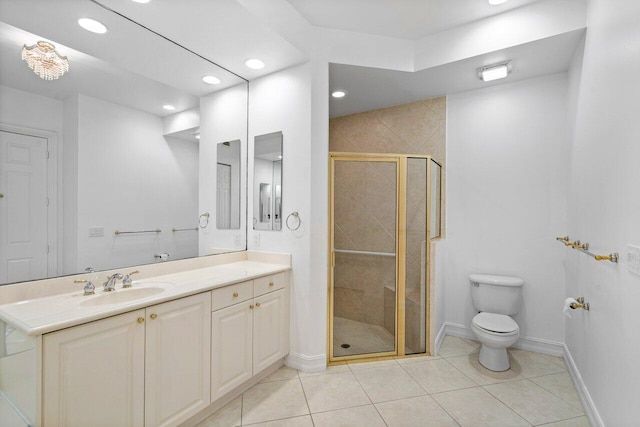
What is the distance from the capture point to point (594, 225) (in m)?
1.87

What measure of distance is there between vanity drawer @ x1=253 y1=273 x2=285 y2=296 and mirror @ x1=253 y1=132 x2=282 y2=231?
0.44 m

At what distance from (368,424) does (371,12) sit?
115 inches

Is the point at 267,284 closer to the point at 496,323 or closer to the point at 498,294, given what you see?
the point at 496,323

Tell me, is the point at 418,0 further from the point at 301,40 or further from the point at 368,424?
the point at 368,424

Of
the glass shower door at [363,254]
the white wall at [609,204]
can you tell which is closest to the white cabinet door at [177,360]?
the glass shower door at [363,254]

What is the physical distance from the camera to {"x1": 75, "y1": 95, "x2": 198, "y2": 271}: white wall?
1.74 metres

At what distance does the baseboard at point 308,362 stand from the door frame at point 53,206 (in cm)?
175

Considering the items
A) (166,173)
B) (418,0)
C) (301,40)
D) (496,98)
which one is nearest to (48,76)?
(166,173)

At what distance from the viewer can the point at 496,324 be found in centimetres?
247

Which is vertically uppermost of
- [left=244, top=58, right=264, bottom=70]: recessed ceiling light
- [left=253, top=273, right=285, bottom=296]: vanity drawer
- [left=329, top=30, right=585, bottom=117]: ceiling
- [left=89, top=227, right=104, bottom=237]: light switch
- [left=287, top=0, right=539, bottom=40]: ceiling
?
[left=287, top=0, right=539, bottom=40]: ceiling

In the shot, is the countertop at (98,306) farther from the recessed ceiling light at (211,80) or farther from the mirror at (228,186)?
the recessed ceiling light at (211,80)

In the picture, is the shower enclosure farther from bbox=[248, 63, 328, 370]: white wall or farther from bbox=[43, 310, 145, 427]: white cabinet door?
bbox=[43, 310, 145, 427]: white cabinet door

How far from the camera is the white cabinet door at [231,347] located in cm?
186

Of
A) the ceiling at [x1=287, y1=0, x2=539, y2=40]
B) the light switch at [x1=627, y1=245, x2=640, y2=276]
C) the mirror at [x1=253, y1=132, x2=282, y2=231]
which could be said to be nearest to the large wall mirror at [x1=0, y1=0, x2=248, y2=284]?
the mirror at [x1=253, y1=132, x2=282, y2=231]
